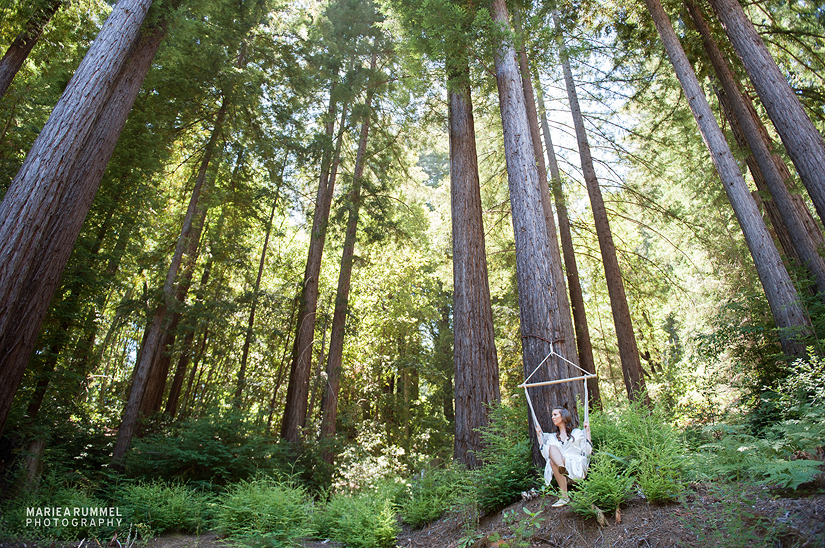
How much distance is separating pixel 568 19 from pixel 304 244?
1399 cm

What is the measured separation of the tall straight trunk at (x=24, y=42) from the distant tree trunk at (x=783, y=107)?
12926mm

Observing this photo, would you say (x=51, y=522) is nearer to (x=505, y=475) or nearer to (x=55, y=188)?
(x=55, y=188)

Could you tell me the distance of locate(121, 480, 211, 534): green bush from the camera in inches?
208

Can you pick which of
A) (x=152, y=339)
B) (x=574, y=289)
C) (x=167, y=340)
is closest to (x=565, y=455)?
(x=574, y=289)

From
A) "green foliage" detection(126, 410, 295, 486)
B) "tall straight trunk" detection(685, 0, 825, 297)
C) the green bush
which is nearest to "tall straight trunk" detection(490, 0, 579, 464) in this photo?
the green bush

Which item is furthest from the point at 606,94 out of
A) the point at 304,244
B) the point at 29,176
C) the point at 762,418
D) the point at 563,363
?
the point at 304,244

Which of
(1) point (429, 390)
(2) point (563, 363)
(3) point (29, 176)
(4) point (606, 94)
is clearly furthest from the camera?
(1) point (429, 390)

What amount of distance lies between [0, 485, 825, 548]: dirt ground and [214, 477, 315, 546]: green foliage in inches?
69.8

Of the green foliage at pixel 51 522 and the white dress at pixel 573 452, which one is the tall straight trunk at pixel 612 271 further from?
the green foliage at pixel 51 522

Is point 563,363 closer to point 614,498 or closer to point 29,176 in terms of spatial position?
point 614,498

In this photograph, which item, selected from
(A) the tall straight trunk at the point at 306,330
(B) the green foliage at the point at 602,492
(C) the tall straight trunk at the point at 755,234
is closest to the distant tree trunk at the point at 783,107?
(C) the tall straight trunk at the point at 755,234

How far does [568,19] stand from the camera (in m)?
10.2

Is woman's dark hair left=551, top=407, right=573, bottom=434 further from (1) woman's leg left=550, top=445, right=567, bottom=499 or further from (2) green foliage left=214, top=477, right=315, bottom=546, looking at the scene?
(2) green foliage left=214, top=477, right=315, bottom=546

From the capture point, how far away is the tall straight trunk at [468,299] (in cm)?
573
